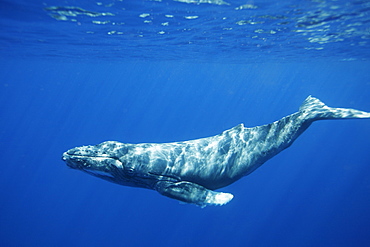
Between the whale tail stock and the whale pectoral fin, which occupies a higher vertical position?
the whale tail stock

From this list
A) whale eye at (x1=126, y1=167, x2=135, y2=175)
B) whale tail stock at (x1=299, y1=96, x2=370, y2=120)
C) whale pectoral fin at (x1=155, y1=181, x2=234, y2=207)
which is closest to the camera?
whale pectoral fin at (x1=155, y1=181, x2=234, y2=207)

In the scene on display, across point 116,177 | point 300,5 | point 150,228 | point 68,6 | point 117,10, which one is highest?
point 300,5

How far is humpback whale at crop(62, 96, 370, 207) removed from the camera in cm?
861

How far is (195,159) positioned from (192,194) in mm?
1510

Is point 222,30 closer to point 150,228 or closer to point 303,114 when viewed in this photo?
point 303,114

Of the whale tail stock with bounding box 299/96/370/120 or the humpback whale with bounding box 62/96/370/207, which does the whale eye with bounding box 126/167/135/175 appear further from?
the whale tail stock with bounding box 299/96/370/120

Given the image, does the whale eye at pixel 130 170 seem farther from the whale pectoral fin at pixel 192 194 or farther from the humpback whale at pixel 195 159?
the whale pectoral fin at pixel 192 194

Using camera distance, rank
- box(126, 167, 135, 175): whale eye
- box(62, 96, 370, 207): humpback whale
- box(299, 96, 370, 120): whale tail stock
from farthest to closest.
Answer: box(126, 167, 135, 175): whale eye < box(62, 96, 370, 207): humpback whale < box(299, 96, 370, 120): whale tail stock

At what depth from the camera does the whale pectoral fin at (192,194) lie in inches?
310

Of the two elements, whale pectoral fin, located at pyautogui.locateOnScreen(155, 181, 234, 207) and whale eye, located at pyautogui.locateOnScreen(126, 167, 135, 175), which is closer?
whale pectoral fin, located at pyautogui.locateOnScreen(155, 181, 234, 207)

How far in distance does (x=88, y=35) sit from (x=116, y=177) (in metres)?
17.5

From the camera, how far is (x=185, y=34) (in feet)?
71.2

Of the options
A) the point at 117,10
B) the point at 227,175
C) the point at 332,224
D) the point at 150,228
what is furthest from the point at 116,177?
the point at 332,224

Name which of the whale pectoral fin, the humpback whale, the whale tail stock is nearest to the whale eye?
the humpback whale
